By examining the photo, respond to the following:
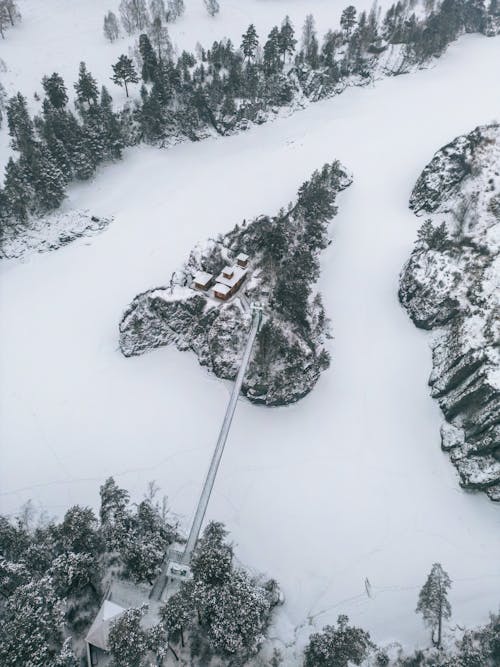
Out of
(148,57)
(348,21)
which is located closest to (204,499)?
(148,57)

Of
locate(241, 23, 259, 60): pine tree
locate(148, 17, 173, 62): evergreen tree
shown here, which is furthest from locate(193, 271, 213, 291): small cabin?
locate(148, 17, 173, 62): evergreen tree

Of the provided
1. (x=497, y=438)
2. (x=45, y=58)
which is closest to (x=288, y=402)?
(x=497, y=438)

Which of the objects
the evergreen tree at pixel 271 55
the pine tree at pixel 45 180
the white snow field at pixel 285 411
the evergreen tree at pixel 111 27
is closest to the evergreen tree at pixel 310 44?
the evergreen tree at pixel 271 55

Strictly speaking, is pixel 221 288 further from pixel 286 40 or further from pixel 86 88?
pixel 286 40

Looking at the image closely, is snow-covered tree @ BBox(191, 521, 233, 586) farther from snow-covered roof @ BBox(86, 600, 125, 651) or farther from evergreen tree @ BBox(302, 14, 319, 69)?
evergreen tree @ BBox(302, 14, 319, 69)

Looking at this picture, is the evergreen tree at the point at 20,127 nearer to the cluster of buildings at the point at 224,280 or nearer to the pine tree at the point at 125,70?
the pine tree at the point at 125,70

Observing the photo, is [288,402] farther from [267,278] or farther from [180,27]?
[180,27]
